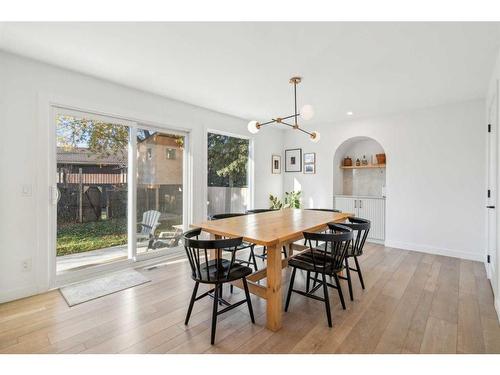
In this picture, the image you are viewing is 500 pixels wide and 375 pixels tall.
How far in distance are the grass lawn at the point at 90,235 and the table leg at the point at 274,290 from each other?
7.86 ft

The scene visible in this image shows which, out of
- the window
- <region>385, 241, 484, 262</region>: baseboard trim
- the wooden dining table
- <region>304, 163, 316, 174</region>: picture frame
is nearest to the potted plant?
<region>304, 163, 316, 174</region>: picture frame

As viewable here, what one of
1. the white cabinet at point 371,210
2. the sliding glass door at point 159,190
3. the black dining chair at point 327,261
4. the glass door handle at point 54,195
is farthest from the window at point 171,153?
the white cabinet at point 371,210

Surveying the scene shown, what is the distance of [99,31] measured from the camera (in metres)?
2.15

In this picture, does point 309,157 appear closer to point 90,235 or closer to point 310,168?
point 310,168

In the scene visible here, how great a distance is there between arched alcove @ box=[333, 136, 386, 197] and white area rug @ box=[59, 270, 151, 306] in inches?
160

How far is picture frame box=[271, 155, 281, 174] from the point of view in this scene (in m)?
5.96

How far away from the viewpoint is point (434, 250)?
169 inches

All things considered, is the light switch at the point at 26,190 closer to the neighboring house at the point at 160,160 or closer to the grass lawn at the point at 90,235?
the grass lawn at the point at 90,235

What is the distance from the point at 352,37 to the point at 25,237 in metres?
3.70

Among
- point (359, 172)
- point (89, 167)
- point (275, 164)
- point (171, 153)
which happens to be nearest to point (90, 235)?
point (89, 167)

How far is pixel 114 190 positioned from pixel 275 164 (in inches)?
139

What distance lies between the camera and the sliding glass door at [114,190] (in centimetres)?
309

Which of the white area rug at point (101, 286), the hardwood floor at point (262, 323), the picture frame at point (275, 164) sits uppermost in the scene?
the picture frame at point (275, 164)
